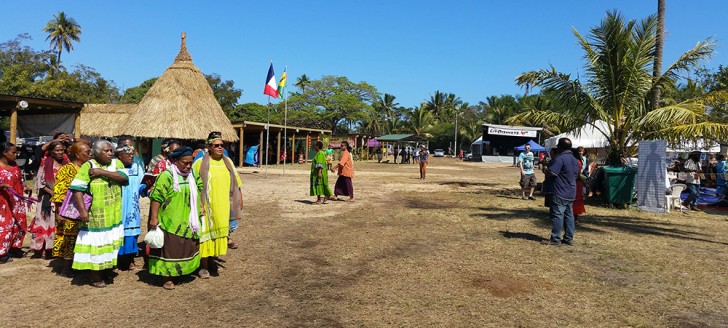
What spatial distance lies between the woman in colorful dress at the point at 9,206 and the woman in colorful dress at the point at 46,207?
15 centimetres

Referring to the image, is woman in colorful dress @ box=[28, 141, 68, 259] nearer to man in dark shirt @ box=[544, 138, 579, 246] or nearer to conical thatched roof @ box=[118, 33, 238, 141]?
man in dark shirt @ box=[544, 138, 579, 246]

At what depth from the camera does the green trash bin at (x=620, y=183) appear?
1081 centimetres

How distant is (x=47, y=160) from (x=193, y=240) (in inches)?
97.4

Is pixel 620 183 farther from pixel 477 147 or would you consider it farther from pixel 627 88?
pixel 477 147

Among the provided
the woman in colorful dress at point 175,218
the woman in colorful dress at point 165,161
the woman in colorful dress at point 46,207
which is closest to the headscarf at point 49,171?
the woman in colorful dress at point 46,207

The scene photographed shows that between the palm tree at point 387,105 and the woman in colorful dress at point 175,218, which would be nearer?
the woman in colorful dress at point 175,218

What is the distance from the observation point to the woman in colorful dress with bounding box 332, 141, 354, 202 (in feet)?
34.4

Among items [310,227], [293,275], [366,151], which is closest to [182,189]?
[293,275]

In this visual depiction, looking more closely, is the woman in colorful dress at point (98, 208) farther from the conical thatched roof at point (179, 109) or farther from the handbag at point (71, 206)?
the conical thatched roof at point (179, 109)

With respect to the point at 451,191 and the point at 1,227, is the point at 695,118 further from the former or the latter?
the point at 1,227

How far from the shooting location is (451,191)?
14.7 meters

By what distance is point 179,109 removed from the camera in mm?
19984

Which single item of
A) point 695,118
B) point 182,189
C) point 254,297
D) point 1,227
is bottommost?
point 254,297

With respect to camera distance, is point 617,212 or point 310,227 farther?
point 617,212
